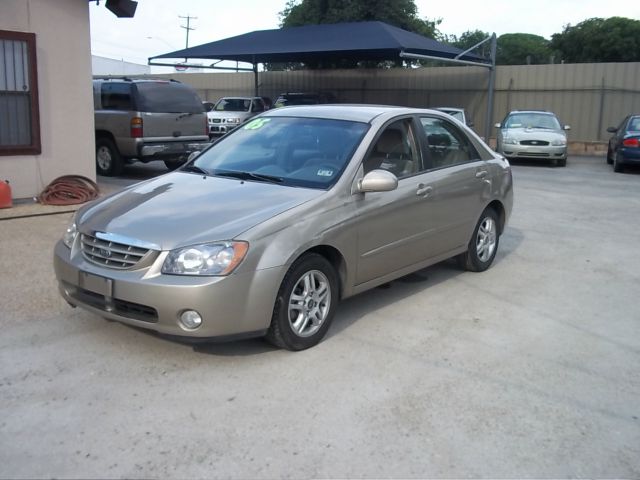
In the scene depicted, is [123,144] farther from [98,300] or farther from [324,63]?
[324,63]

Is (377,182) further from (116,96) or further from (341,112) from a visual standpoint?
(116,96)

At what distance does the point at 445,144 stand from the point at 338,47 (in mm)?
18011

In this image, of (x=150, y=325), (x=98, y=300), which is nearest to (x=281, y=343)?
(x=150, y=325)

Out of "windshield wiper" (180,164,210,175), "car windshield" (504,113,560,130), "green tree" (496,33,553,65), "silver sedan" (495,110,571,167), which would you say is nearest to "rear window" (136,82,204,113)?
"windshield wiper" (180,164,210,175)

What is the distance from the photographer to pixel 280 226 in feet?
14.3

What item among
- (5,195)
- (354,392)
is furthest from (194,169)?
(5,195)

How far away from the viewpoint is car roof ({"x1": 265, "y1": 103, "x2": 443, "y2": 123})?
559 cm

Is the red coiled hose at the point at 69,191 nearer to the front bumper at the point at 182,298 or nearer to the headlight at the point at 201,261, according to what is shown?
the front bumper at the point at 182,298

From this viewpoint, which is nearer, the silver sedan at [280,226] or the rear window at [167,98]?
the silver sedan at [280,226]

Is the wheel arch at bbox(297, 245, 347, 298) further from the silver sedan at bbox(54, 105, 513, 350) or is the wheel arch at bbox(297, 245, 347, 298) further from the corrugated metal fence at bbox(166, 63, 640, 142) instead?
the corrugated metal fence at bbox(166, 63, 640, 142)

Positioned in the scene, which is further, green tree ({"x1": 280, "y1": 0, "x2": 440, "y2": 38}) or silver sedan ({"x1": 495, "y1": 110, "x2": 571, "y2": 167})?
green tree ({"x1": 280, "y1": 0, "x2": 440, "y2": 38})

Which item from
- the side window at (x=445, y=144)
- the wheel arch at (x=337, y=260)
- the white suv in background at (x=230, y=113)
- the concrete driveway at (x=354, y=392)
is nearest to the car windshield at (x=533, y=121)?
the white suv in background at (x=230, y=113)

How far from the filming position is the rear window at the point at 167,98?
12953 millimetres

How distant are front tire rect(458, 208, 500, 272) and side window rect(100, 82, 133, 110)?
835 centimetres
